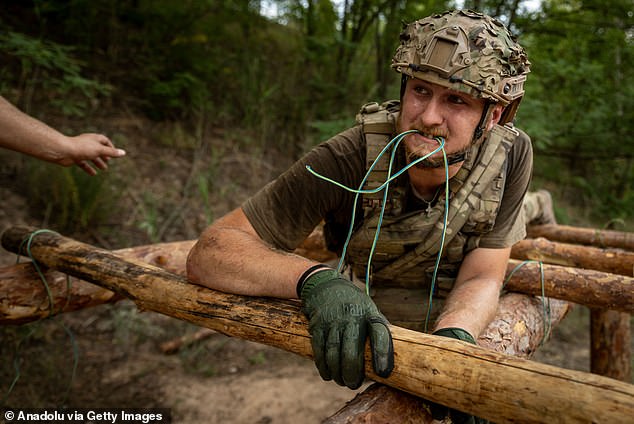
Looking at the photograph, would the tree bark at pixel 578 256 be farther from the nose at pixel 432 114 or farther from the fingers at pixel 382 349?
the fingers at pixel 382 349

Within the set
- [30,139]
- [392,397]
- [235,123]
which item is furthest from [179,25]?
[392,397]

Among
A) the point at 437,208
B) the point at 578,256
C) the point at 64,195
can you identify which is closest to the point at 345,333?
Answer: the point at 437,208

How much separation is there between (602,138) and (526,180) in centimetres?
582

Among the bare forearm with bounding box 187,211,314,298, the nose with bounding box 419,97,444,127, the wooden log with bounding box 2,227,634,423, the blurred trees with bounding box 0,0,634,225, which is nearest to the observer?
the wooden log with bounding box 2,227,634,423

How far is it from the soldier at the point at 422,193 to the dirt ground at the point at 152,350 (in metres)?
1.75

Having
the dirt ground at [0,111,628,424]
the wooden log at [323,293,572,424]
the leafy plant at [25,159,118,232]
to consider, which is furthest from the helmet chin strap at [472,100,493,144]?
the leafy plant at [25,159,118,232]

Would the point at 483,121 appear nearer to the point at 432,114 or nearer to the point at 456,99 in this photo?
the point at 456,99

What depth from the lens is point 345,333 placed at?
1454 millimetres

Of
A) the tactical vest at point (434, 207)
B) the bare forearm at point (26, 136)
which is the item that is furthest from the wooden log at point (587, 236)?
the bare forearm at point (26, 136)

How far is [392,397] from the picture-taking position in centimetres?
141

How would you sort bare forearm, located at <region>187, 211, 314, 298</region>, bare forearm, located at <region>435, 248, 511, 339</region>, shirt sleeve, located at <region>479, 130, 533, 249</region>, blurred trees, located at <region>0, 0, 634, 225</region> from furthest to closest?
blurred trees, located at <region>0, 0, 634, 225</region>, shirt sleeve, located at <region>479, 130, 533, 249</region>, bare forearm, located at <region>435, 248, 511, 339</region>, bare forearm, located at <region>187, 211, 314, 298</region>

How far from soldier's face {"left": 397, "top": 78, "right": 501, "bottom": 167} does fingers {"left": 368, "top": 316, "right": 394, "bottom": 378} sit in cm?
103

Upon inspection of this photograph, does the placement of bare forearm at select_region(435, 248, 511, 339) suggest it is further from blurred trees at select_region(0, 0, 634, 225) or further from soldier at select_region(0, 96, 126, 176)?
blurred trees at select_region(0, 0, 634, 225)

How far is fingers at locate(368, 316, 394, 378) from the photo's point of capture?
4.45ft
